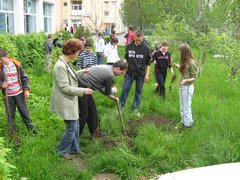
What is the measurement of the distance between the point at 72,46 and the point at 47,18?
78.7ft

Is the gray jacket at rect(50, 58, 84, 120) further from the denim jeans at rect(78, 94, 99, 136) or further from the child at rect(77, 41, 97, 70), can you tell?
the child at rect(77, 41, 97, 70)

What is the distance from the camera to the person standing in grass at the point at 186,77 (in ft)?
19.5

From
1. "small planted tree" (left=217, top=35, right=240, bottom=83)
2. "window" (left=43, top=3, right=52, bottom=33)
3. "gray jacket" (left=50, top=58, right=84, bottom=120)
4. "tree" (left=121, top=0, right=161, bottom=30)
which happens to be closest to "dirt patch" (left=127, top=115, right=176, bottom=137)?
"gray jacket" (left=50, top=58, right=84, bottom=120)

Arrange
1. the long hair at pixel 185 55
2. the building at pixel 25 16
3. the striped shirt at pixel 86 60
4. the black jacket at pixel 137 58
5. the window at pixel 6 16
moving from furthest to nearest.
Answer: the building at pixel 25 16
the window at pixel 6 16
the striped shirt at pixel 86 60
the black jacket at pixel 137 58
the long hair at pixel 185 55

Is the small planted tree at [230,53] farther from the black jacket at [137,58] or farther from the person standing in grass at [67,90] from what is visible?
the person standing in grass at [67,90]

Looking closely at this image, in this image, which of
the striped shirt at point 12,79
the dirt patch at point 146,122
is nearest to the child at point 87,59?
the dirt patch at point 146,122

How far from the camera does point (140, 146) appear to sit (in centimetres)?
516

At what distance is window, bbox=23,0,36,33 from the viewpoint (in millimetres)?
21672

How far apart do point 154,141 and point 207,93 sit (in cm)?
392

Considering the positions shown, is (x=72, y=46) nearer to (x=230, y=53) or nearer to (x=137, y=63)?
(x=137, y=63)

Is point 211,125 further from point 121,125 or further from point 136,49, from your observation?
point 136,49

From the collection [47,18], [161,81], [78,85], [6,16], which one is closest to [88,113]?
[78,85]

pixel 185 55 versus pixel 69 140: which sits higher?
pixel 185 55

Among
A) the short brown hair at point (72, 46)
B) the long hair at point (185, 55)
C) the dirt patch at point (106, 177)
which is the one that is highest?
Answer: the short brown hair at point (72, 46)
